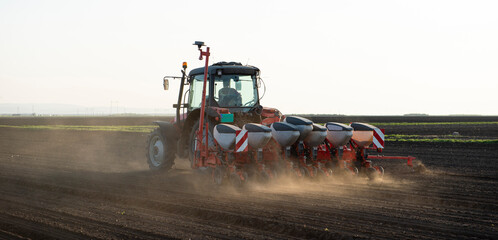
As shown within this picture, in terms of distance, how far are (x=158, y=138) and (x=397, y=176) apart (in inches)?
241

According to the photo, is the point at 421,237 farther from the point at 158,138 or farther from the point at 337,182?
the point at 158,138

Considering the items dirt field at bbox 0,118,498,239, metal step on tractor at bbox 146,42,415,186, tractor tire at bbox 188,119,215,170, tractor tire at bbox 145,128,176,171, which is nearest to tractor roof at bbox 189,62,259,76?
metal step on tractor at bbox 146,42,415,186

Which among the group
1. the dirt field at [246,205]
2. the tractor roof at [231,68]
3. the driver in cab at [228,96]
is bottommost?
the dirt field at [246,205]

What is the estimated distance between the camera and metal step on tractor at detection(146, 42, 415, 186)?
35.3ft

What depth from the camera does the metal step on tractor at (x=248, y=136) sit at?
10.8m

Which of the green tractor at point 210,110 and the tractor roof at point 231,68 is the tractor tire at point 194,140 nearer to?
the green tractor at point 210,110

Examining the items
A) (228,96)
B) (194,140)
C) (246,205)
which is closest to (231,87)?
(228,96)

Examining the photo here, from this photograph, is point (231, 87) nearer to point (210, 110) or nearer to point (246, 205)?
point (210, 110)

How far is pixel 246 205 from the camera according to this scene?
28.5ft

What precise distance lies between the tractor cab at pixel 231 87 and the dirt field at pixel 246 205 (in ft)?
5.93

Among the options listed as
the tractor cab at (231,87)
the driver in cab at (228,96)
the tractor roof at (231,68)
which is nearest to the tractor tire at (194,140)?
the tractor cab at (231,87)

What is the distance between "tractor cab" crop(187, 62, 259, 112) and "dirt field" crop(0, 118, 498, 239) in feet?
5.93

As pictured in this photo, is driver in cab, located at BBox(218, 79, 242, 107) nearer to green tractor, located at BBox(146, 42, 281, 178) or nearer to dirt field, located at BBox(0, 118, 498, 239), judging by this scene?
green tractor, located at BBox(146, 42, 281, 178)

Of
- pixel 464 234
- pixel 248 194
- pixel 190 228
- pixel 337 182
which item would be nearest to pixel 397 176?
pixel 337 182
